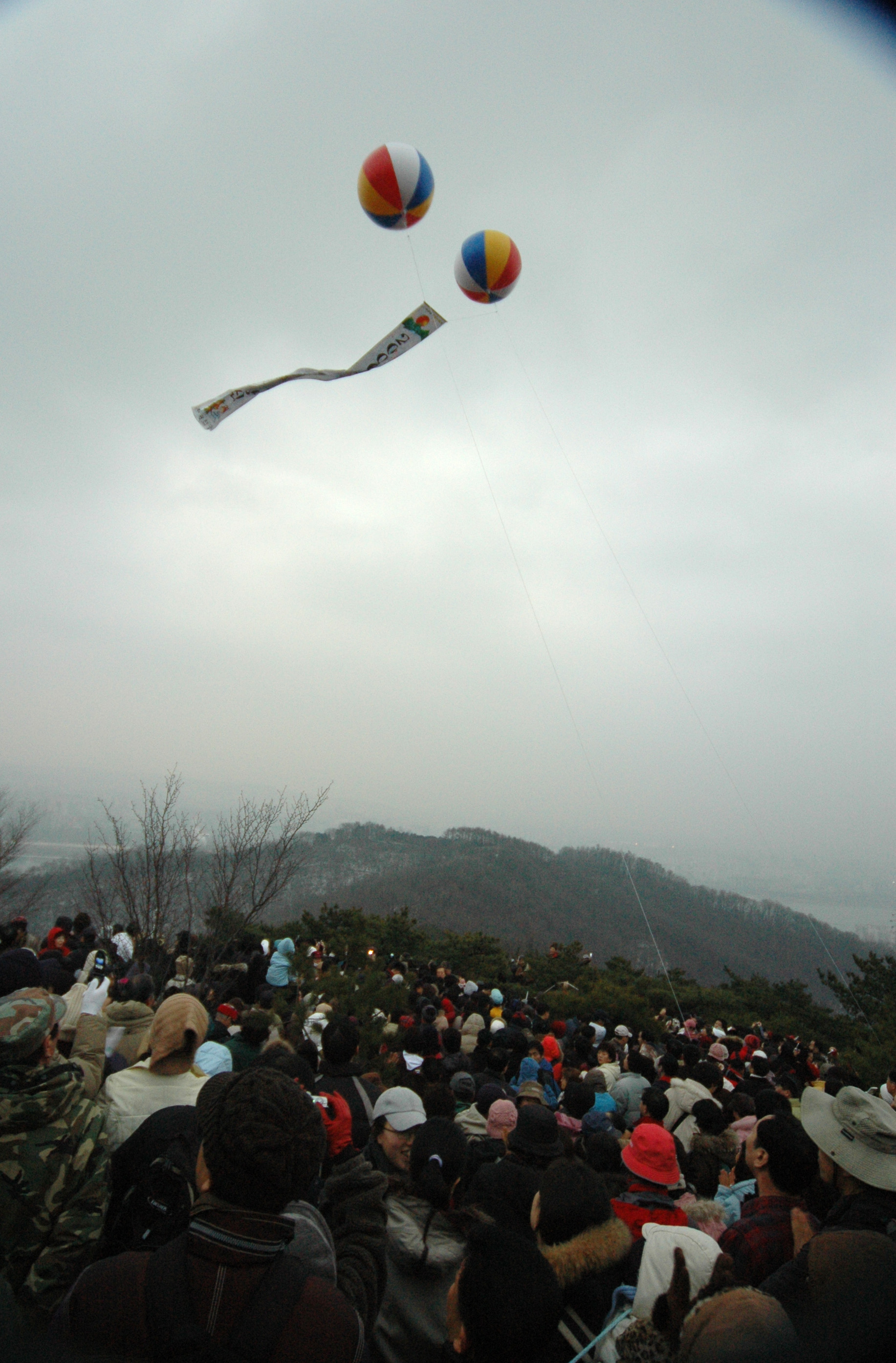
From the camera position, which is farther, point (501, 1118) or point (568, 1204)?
point (501, 1118)

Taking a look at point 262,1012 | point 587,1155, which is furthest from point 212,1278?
point 262,1012

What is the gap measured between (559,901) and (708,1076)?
79.2 meters

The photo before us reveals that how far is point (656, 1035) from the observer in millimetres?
16969

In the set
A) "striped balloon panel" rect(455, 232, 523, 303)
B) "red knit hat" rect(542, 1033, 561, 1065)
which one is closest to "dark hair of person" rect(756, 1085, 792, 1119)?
"red knit hat" rect(542, 1033, 561, 1065)

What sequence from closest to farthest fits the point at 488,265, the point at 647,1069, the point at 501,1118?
the point at 501,1118 < the point at 647,1069 < the point at 488,265

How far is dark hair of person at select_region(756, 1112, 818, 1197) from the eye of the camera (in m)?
2.72

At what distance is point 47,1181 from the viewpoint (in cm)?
198

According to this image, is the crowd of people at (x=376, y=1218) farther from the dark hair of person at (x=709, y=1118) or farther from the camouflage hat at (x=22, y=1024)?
the dark hair of person at (x=709, y=1118)

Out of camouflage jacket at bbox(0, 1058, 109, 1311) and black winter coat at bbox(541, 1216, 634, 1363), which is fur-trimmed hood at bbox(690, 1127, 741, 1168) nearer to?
black winter coat at bbox(541, 1216, 634, 1363)

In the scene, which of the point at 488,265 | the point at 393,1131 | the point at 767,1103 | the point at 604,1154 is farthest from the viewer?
the point at 488,265

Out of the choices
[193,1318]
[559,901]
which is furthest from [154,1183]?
[559,901]

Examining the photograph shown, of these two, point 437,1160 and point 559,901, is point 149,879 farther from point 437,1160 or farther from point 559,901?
point 559,901

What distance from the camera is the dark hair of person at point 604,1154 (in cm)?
359

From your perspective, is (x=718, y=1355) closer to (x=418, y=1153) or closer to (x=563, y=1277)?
(x=563, y=1277)
